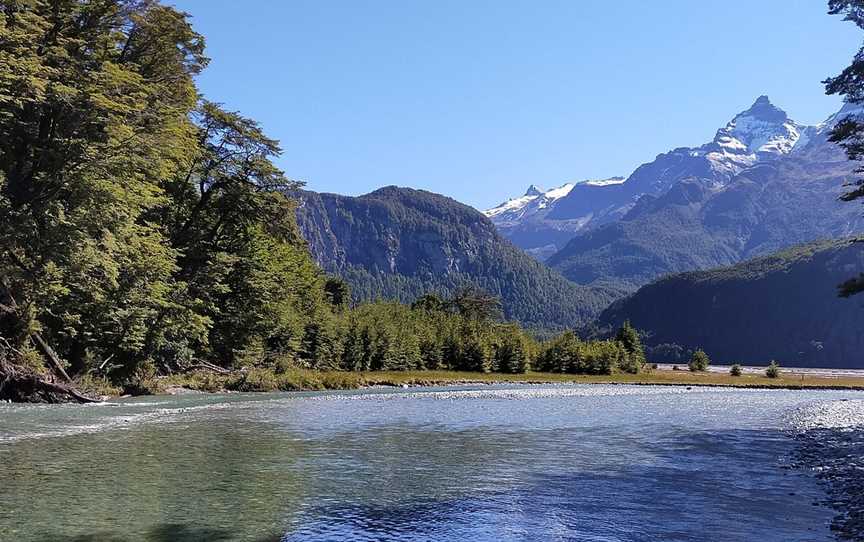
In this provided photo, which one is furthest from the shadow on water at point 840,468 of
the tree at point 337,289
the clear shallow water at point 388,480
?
the tree at point 337,289

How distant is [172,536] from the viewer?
42.1ft

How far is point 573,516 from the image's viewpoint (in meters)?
15.1

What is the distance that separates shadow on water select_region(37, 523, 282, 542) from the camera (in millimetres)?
12492

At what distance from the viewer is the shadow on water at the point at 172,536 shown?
41.0 ft

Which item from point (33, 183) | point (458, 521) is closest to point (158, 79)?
point (33, 183)

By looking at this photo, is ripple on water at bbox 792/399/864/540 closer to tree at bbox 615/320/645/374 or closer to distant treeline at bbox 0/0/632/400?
distant treeline at bbox 0/0/632/400

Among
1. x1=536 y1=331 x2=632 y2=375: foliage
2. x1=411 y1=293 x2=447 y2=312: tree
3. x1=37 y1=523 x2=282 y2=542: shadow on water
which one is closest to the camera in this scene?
x1=37 y1=523 x2=282 y2=542: shadow on water

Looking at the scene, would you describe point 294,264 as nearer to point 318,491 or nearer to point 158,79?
point 158,79

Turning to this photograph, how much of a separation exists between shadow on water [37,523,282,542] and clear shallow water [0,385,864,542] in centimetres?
5

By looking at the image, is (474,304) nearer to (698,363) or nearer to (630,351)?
(630,351)

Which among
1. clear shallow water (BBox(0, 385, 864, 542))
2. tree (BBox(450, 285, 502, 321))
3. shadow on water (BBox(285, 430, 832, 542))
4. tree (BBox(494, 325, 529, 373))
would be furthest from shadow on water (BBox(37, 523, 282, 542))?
tree (BBox(450, 285, 502, 321))

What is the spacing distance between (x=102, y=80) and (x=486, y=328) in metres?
103

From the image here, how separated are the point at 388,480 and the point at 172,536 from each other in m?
7.36

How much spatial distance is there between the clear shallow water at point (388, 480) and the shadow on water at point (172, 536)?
0.05 meters
